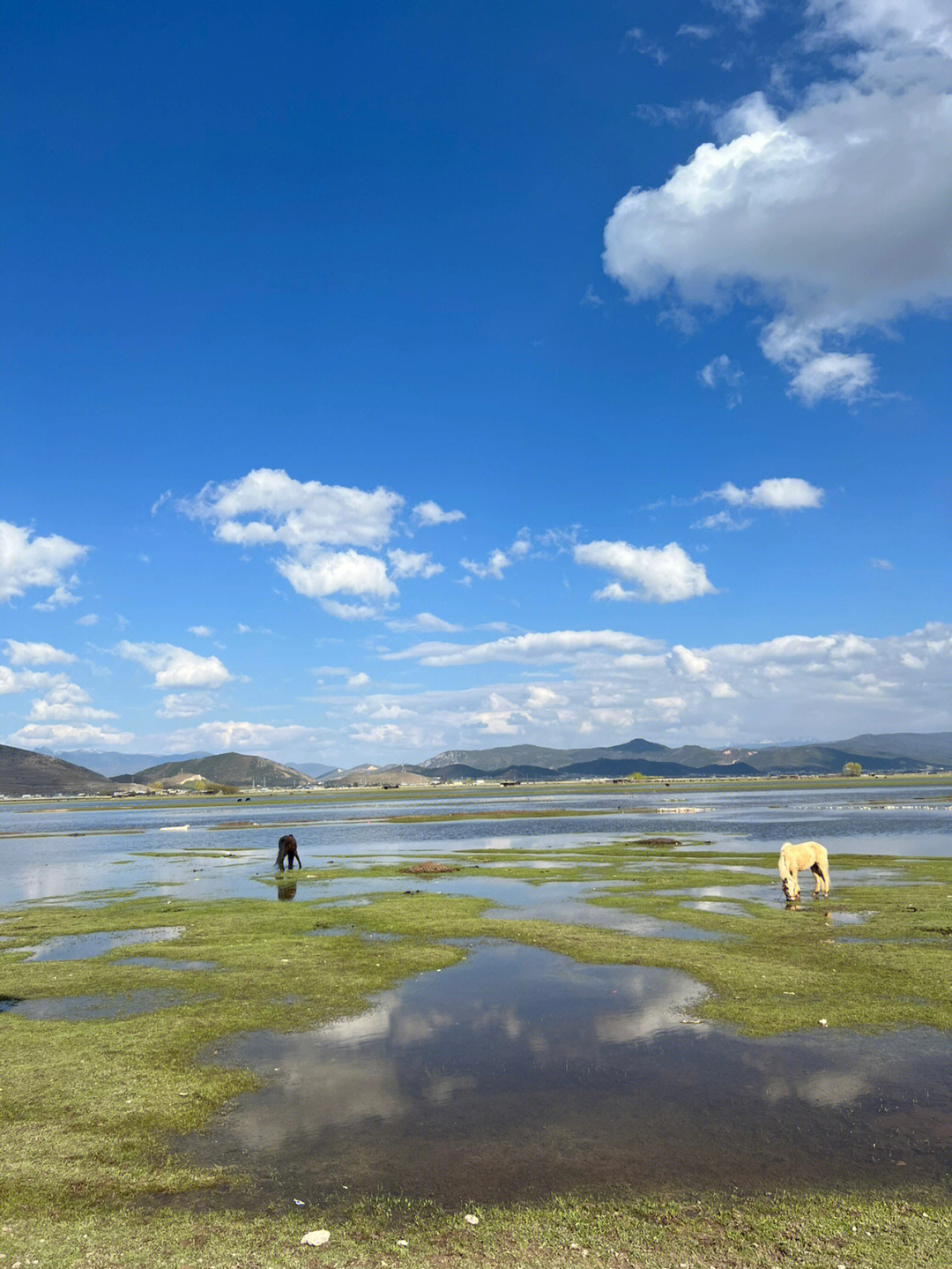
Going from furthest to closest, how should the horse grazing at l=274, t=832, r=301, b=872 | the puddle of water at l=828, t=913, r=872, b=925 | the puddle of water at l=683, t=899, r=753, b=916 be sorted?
the horse grazing at l=274, t=832, r=301, b=872
the puddle of water at l=683, t=899, r=753, b=916
the puddle of water at l=828, t=913, r=872, b=925

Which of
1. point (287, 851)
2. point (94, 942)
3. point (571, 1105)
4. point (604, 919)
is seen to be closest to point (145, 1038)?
point (571, 1105)

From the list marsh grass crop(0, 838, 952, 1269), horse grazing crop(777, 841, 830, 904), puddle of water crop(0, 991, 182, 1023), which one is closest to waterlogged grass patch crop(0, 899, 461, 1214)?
marsh grass crop(0, 838, 952, 1269)

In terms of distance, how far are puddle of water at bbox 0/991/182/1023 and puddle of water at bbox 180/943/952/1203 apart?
3598 mm

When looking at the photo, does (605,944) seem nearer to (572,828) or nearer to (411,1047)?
(411,1047)

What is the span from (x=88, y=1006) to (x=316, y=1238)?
11.0 metres

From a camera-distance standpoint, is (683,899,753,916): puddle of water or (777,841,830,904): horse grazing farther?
(777,841,830,904): horse grazing

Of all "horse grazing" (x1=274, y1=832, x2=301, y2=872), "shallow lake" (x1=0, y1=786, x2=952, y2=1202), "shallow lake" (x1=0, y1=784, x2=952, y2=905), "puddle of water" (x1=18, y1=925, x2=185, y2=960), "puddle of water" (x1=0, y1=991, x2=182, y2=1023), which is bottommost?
"shallow lake" (x1=0, y1=784, x2=952, y2=905)

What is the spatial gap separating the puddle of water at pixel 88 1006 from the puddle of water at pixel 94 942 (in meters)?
4.92

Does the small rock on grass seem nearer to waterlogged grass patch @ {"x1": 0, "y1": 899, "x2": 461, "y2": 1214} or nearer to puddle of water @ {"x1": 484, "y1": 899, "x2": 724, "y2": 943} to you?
waterlogged grass patch @ {"x1": 0, "y1": 899, "x2": 461, "y2": 1214}

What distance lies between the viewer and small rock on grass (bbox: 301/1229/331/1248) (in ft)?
24.4

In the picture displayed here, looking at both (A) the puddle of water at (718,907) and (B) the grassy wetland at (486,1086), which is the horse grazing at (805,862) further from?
(A) the puddle of water at (718,907)

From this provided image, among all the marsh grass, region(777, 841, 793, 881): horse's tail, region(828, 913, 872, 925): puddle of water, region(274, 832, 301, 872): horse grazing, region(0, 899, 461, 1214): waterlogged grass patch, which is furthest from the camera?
region(274, 832, 301, 872): horse grazing

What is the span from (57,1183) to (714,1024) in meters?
10.3

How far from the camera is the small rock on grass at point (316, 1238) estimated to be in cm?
744
